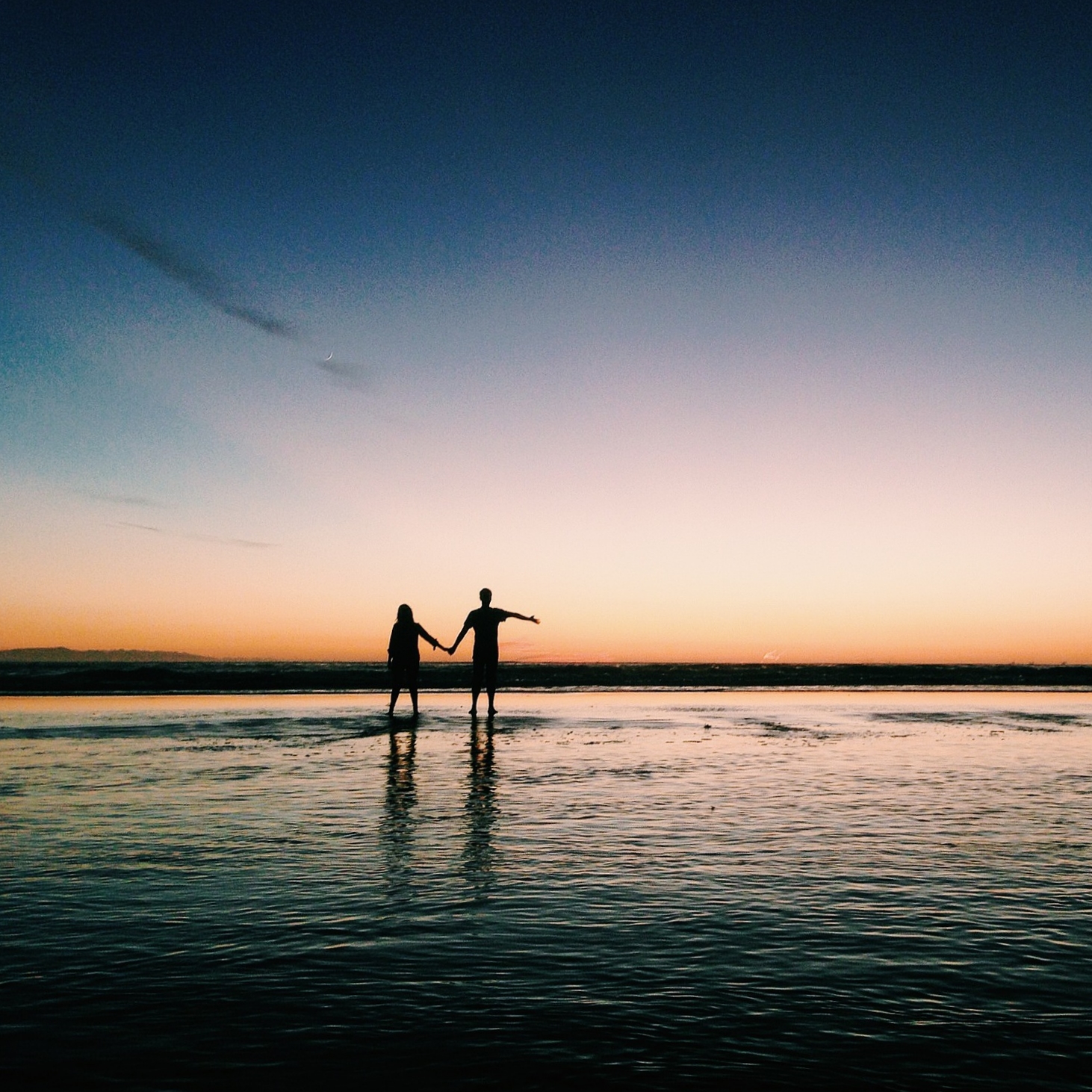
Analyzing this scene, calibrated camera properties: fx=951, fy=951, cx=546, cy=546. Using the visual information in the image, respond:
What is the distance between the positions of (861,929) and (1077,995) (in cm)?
116

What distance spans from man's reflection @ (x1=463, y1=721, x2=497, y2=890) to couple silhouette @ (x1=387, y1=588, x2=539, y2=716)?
20.3 feet

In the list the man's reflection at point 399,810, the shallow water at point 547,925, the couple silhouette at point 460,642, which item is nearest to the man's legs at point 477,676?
the couple silhouette at point 460,642

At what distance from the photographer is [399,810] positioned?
29.3ft

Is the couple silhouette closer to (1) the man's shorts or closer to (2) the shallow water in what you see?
(1) the man's shorts

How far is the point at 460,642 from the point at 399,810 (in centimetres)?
1138

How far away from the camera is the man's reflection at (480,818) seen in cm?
656

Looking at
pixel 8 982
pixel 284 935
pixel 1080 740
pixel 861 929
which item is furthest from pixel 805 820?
pixel 1080 740

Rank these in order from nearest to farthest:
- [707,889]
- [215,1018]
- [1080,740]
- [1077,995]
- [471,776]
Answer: [215,1018], [1077,995], [707,889], [471,776], [1080,740]

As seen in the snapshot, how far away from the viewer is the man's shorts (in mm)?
20953

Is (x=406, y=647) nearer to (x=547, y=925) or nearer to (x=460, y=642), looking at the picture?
(x=460, y=642)

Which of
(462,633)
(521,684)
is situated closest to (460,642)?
(462,633)

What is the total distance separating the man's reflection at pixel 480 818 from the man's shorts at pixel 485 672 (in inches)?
249

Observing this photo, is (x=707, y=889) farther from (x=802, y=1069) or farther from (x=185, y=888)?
(x=185, y=888)

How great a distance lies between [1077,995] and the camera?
427 cm
